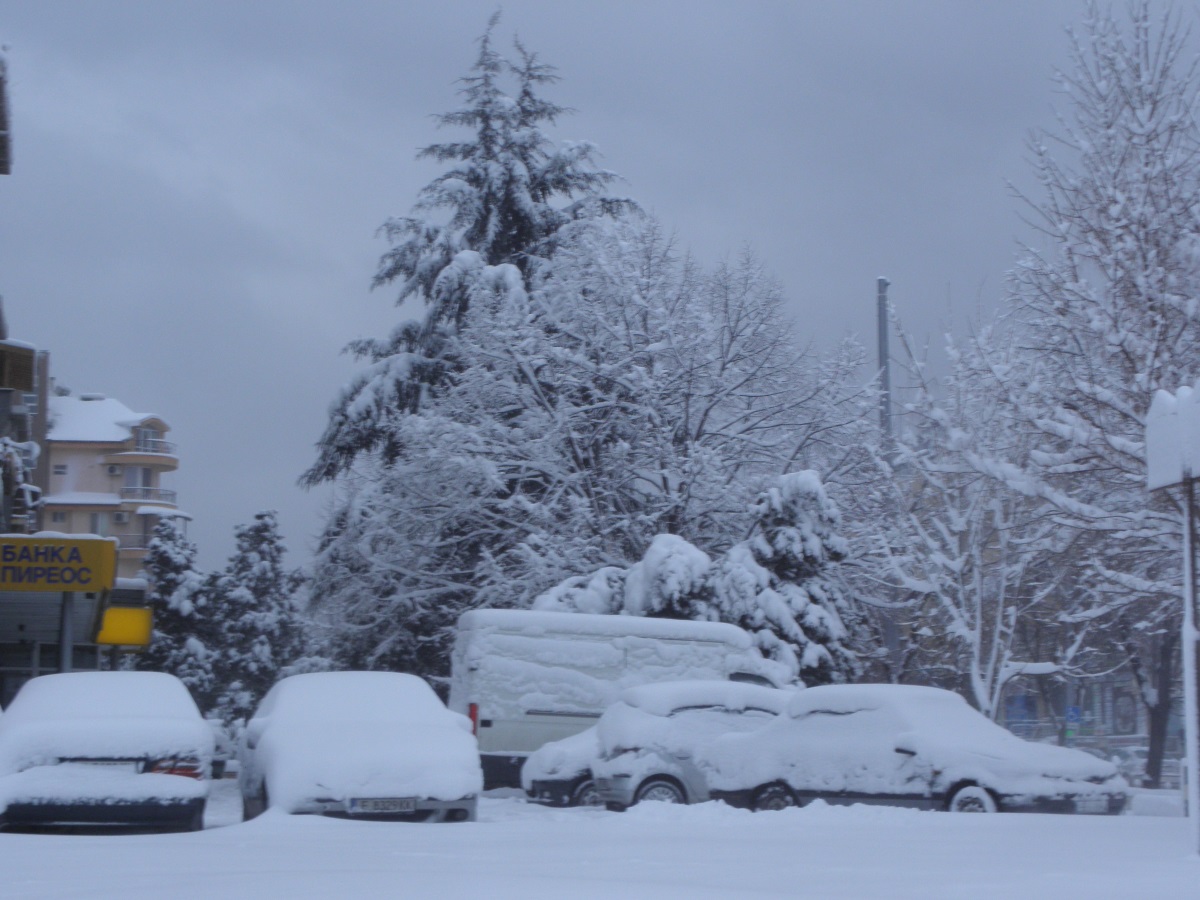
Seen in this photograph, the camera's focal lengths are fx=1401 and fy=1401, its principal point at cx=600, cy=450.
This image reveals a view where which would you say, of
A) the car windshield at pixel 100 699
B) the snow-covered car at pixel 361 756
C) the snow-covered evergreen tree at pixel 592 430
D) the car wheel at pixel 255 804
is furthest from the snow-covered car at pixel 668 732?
the snow-covered evergreen tree at pixel 592 430

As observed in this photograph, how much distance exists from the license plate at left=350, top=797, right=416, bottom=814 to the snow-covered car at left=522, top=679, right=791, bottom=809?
4338 millimetres

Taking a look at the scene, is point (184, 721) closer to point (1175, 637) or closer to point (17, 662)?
point (1175, 637)

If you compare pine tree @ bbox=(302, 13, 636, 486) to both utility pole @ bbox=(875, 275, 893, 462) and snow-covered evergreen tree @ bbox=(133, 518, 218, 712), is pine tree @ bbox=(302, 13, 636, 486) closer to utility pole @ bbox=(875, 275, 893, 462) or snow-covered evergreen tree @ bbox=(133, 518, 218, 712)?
utility pole @ bbox=(875, 275, 893, 462)

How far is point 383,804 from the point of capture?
416 inches

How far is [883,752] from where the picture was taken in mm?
13867

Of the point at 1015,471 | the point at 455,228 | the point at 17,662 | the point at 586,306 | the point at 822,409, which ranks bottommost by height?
the point at 17,662

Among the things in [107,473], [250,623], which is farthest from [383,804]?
[107,473]

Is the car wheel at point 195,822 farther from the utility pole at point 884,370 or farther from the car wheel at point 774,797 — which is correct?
the utility pole at point 884,370

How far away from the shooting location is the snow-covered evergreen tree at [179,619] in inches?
1967

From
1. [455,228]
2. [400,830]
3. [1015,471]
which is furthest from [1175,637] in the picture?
[400,830]

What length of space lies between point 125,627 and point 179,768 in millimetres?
16374

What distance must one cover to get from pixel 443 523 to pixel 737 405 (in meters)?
5.94

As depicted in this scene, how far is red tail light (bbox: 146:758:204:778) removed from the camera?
10.3 metres

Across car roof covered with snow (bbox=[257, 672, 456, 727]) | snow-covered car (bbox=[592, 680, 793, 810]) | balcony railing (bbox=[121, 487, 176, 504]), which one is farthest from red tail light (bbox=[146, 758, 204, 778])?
balcony railing (bbox=[121, 487, 176, 504])
